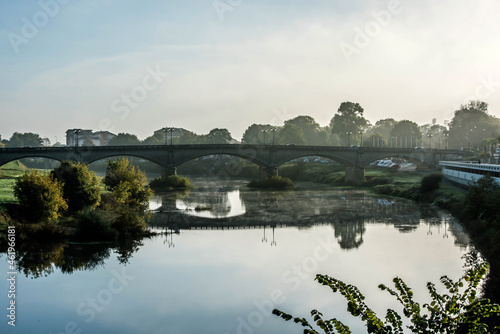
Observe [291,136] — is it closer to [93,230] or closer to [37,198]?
[37,198]

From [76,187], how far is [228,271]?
23204 mm

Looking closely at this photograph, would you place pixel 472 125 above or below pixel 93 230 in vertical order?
above

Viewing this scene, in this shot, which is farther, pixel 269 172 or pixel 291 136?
pixel 291 136

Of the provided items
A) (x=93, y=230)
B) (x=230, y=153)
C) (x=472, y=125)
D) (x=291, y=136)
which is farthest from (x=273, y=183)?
(x=472, y=125)

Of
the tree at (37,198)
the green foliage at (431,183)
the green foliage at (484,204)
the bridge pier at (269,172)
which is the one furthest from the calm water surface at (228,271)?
the bridge pier at (269,172)

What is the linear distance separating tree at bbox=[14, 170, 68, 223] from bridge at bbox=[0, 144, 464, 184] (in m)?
54.4

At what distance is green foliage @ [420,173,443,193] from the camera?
72.8 meters

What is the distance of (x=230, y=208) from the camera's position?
6366 cm

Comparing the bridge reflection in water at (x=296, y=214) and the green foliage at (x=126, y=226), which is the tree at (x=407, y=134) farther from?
the green foliage at (x=126, y=226)

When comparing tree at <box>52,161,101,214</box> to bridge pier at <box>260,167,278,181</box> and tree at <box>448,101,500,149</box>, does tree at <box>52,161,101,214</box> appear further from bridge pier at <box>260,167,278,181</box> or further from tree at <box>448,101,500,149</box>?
tree at <box>448,101,500,149</box>

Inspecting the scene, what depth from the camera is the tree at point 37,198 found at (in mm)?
39938

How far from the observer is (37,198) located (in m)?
39.9

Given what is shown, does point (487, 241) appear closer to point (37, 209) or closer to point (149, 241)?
point (149, 241)

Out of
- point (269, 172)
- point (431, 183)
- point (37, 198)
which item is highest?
point (37, 198)
